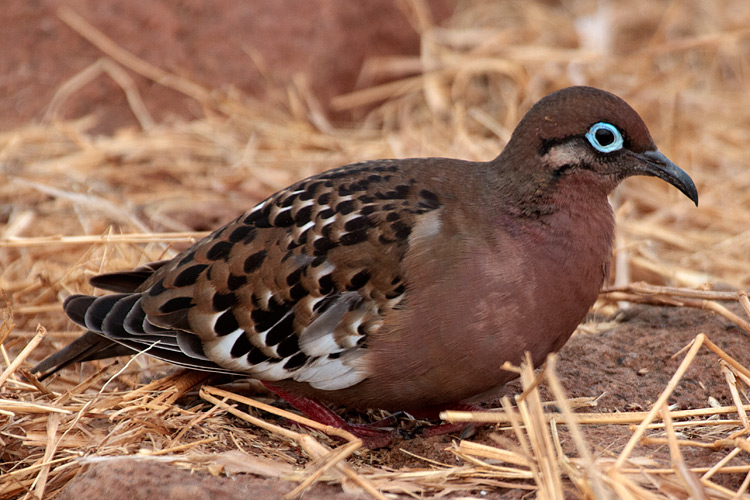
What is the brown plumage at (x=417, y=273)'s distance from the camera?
3.08 meters

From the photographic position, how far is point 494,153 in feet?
19.8

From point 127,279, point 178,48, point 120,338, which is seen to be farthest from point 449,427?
point 178,48

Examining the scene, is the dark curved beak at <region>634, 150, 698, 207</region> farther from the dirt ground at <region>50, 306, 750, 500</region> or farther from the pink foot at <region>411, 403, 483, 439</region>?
the pink foot at <region>411, 403, 483, 439</region>

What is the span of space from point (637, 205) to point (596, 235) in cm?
313

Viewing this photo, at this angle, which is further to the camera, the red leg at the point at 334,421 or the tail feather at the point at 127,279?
the tail feather at the point at 127,279

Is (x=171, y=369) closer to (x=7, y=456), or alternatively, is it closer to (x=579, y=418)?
(x=7, y=456)

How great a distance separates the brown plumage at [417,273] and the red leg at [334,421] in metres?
0.07

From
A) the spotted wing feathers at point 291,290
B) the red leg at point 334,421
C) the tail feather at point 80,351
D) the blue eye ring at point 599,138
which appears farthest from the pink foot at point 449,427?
the tail feather at point 80,351

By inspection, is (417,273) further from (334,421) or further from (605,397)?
(605,397)

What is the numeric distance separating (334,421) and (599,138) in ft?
4.84

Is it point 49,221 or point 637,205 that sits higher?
point 637,205

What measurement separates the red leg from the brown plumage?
0.24 ft

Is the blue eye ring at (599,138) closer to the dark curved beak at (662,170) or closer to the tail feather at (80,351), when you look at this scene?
the dark curved beak at (662,170)

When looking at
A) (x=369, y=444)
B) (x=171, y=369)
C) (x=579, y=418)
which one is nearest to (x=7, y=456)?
(x=171, y=369)
